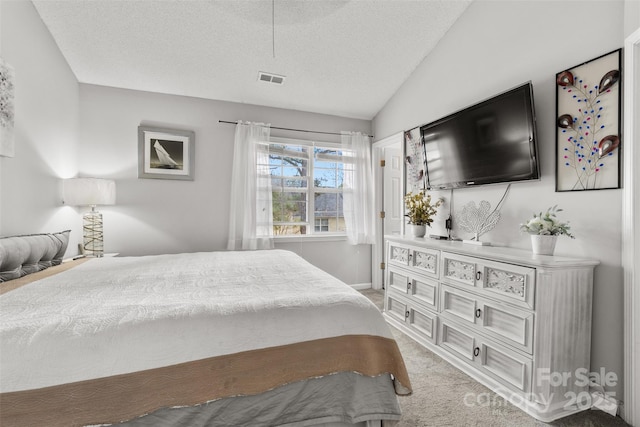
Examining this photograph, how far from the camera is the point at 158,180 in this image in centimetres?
349

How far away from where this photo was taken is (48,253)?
2146 mm

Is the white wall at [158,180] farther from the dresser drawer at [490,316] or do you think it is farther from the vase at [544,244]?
the vase at [544,244]

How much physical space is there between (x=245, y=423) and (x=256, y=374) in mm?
201

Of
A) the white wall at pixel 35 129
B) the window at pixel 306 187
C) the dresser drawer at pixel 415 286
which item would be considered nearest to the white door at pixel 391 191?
the window at pixel 306 187

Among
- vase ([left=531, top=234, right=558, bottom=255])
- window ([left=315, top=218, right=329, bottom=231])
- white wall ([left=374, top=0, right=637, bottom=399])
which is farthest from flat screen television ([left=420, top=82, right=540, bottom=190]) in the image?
window ([left=315, top=218, right=329, bottom=231])

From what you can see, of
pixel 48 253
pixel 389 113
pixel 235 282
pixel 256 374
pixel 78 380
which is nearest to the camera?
pixel 78 380

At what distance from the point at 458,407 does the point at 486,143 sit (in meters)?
2.00

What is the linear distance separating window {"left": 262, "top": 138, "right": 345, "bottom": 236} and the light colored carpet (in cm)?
240

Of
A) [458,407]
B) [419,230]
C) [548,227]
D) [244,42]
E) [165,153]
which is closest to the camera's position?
[458,407]

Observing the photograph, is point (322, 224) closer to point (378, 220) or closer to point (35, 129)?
point (378, 220)

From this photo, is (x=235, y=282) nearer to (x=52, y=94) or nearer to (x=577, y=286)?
(x=577, y=286)

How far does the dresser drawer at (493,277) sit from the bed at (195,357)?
1.01m

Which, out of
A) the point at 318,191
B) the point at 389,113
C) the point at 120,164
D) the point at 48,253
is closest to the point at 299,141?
the point at 318,191

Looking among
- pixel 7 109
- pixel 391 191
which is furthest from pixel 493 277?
pixel 7 109
